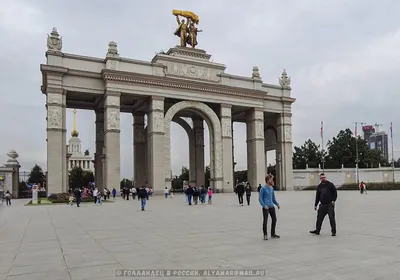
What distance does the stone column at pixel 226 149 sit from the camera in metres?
47.2

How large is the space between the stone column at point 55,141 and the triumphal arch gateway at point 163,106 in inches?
3.8

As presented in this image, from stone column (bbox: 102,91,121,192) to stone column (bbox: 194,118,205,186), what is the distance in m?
14.5

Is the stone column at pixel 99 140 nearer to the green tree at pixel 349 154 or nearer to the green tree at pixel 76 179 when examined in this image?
the green tree at pixel 76 179

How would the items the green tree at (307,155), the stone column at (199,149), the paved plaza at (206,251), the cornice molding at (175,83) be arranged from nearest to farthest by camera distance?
the paved plaza at (206,251) → the cornice molding at (175,83) → the stone column at (199,149) → the green tree at (307,155)

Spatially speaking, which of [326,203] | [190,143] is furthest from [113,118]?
[326,203]

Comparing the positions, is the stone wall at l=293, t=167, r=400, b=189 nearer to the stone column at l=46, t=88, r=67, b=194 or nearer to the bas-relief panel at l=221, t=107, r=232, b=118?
the bas-relief panel at l=221, t=107, r=232, b=118

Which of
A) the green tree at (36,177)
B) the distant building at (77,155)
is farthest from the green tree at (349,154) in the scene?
the distant building at (77,155)

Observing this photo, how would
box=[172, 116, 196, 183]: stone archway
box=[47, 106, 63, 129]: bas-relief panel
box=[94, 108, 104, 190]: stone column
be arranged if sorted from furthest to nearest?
box=[172, 116, 196, 183]: stone archway → box=[94, 108, 104, 190]: stone column → box=[47, 106, 63, 129]: bas-relief panel

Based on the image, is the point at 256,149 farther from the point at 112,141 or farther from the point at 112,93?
the point at 112,93

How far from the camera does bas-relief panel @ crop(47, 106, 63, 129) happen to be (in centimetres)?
3922

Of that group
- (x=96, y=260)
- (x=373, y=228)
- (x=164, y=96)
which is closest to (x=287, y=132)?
(x=164, y=96)

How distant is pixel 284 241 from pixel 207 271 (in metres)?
3.50

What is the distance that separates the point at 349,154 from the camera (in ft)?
249

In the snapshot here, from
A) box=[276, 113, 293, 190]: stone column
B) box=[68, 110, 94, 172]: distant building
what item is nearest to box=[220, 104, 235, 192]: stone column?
box=[276, 113, 293, 190]: stone column
